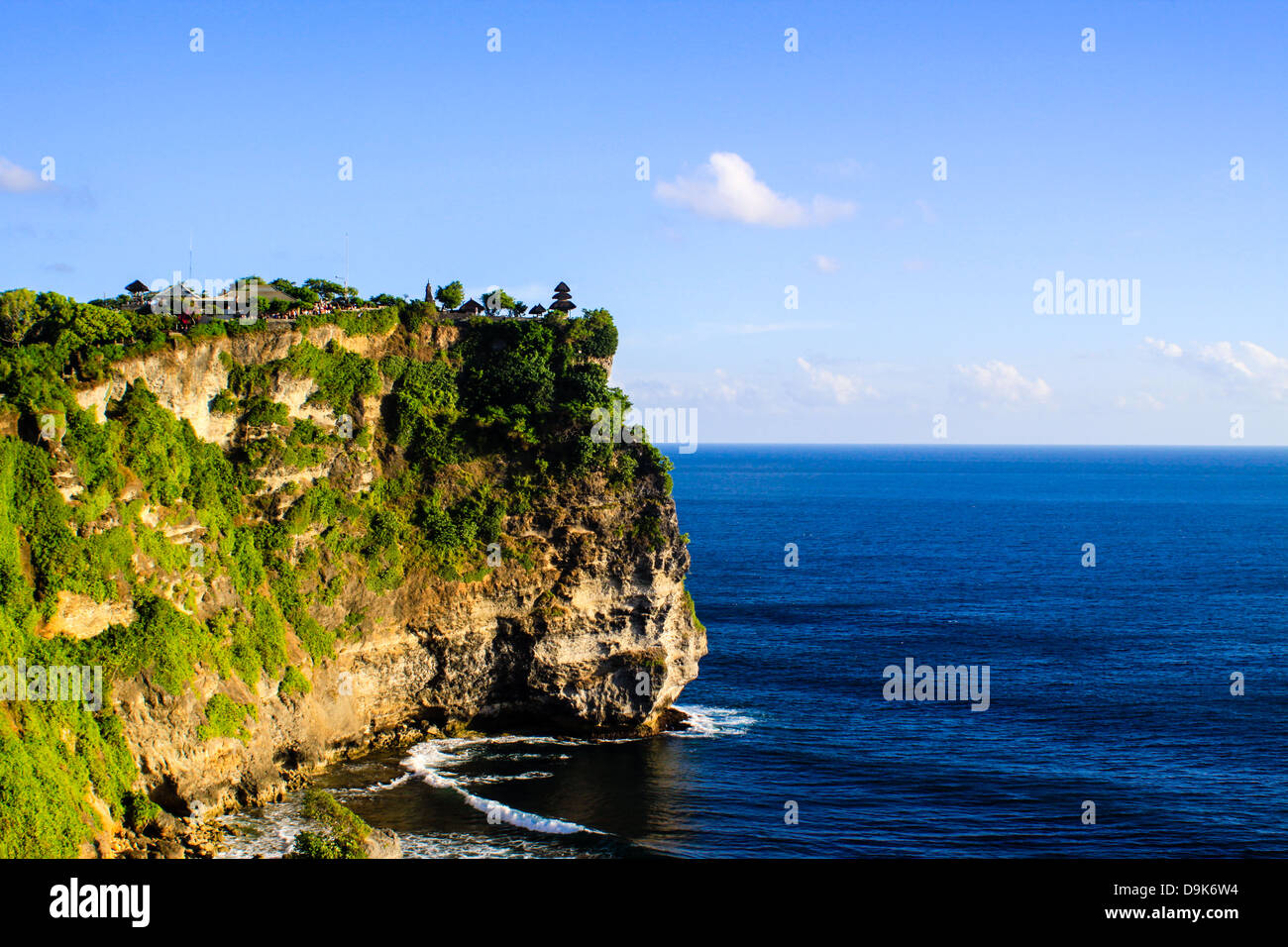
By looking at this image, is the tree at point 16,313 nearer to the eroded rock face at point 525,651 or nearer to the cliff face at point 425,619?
the cliff face at point 425,619

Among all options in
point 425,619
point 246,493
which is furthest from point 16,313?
point 425,619

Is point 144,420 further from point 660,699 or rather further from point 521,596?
point 660,699

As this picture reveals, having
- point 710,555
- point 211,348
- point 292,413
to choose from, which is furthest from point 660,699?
point 710,555

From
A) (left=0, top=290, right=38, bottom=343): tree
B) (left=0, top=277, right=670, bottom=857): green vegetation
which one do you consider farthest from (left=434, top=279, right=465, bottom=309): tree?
(left=0, top=290, right=38, bottom=343): tree

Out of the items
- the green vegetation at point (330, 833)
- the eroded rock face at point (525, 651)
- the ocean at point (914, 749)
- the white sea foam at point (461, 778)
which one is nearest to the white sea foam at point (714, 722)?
the ocean at point (914, 749)
